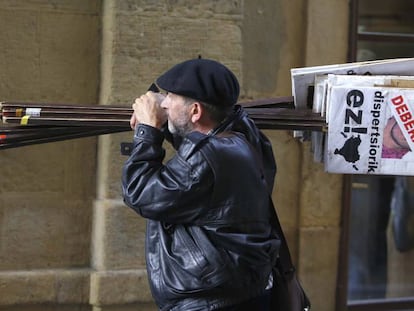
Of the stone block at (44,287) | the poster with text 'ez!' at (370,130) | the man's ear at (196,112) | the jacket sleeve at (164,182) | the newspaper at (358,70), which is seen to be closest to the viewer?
the jacket sleeve at (164,182)

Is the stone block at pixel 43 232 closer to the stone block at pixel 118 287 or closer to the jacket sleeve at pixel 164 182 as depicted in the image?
the stone block at pixel 118 287

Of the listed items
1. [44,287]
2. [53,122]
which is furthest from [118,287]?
[53,122]

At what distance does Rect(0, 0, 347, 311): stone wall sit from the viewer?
194 inches

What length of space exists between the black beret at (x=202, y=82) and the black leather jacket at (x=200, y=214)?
0.14 metres

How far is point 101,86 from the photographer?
16.7ft

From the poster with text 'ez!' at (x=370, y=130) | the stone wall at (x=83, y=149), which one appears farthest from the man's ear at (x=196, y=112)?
the stone wall at (x=83, y=149)

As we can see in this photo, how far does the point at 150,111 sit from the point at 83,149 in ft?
7.79

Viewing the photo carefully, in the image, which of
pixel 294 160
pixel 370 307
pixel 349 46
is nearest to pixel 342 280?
pixel 370 307

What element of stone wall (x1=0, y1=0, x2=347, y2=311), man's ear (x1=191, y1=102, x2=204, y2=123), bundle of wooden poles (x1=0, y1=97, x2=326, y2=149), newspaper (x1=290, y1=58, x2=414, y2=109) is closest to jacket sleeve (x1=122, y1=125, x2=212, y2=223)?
man's ear (x1=191, y1=102, x2=204, y2=123)

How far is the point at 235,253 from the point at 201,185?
10.7 inches

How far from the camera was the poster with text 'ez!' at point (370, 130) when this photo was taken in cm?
330

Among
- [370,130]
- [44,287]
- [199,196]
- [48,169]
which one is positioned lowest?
[44,287]

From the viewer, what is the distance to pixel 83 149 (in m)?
5.16

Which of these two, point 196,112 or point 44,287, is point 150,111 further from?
point 44,287
